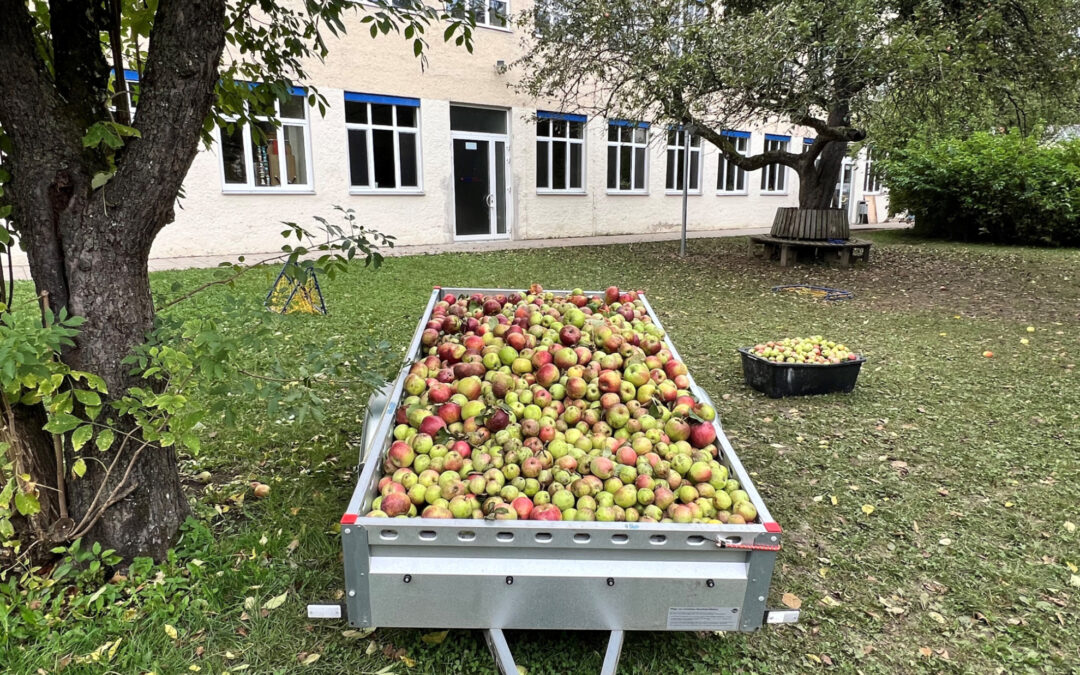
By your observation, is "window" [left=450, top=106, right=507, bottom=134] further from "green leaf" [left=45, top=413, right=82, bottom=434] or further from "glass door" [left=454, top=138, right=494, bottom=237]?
"green leaf" [left=45, top=413, right=82, bottom=434]

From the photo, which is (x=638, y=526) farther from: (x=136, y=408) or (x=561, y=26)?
(x=561, y=26)

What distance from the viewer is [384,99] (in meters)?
13.6

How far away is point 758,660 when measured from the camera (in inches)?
91.7

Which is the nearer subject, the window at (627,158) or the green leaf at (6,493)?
the green leaf at (6,493)

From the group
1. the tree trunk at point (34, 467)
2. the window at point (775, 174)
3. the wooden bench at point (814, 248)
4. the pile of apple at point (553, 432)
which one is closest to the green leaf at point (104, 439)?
the tree trunk at point (34, 467)

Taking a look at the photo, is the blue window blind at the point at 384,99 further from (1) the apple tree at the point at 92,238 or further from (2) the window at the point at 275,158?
(1) the apple tree at the point at 92,238

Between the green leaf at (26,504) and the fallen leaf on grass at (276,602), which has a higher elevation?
the green leaf at (26,504)

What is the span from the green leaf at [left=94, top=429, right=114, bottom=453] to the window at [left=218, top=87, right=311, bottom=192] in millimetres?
11056

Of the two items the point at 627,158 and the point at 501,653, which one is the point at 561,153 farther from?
the point at 501,653

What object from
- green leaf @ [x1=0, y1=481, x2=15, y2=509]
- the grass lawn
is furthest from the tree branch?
green leaf @ [x1=0, y1=481, x2=15, y2=509]

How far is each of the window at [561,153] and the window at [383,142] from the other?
134 inches

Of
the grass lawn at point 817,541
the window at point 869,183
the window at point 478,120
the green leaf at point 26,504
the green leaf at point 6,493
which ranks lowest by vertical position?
the grass lawn at point 817,541

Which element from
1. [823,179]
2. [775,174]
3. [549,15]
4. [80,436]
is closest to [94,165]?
[80,436]

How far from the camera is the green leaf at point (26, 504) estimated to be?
2209 mm
